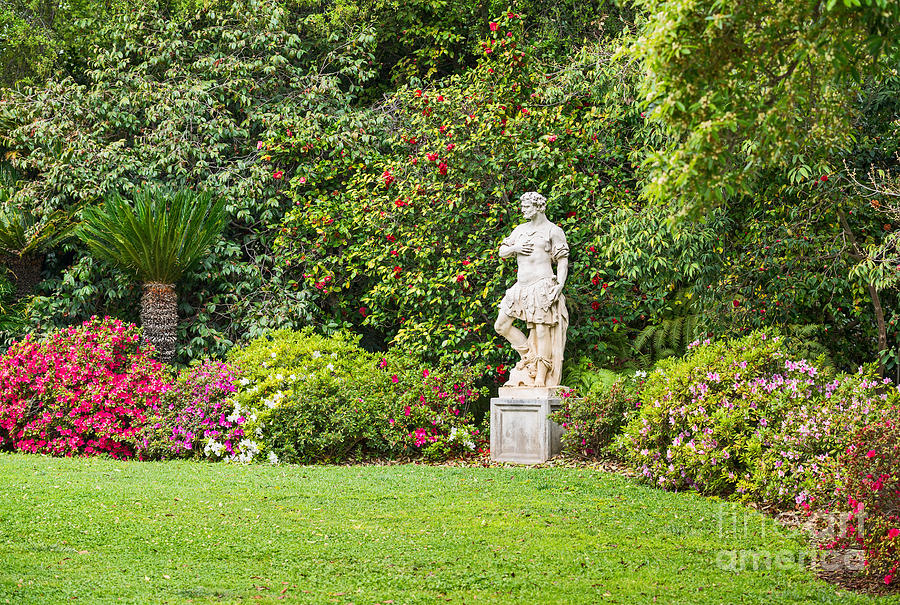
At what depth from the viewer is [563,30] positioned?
13977mm

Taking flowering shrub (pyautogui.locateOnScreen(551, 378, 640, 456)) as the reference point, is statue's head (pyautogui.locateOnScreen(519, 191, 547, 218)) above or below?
above

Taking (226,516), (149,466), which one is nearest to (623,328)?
(149,466)

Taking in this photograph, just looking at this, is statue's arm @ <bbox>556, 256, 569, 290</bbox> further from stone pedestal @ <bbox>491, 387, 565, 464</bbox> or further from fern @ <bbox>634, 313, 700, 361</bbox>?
fern @ <bbox>634, 313, 700, 361</bbox>

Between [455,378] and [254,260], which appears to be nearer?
[455,378]

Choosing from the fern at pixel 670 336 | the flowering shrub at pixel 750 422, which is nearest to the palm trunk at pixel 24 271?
the fern at pixel 670 336

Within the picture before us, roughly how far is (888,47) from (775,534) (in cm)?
322

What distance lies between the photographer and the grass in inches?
176

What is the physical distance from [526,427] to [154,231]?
5.67 metres

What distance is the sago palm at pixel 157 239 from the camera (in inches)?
463

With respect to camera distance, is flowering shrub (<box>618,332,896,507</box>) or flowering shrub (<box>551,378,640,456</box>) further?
flowering shrub (<box>551,378,640,456</box>)

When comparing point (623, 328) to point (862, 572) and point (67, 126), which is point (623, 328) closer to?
point (862, 572)

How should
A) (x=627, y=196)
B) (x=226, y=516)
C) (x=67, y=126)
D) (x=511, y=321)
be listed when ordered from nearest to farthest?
(x=226, y=516) → (x=511, y=321) → (x=627, y=196) → (x=67, y=126)

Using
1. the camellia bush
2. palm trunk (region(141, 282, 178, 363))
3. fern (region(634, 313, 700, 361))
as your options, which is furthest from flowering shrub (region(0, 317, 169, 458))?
fern (region(634, 313, 700, 361))

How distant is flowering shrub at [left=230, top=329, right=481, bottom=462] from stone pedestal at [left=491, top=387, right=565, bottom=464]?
730 mm
